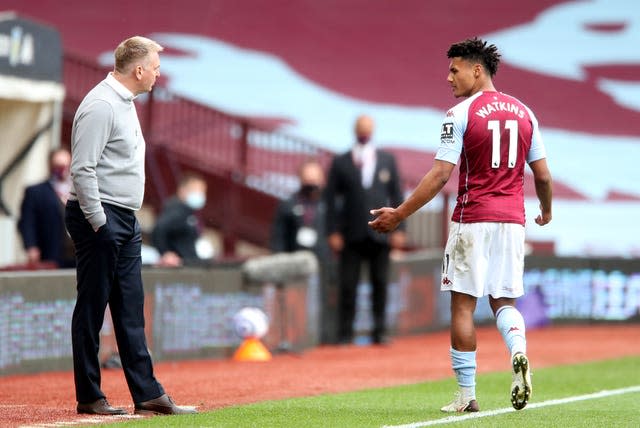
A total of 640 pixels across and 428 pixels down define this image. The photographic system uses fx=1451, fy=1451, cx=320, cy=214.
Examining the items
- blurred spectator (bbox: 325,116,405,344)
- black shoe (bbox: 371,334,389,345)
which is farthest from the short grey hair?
black shoe (bbox: 371,334,389,345)

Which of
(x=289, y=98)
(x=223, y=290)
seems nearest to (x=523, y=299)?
(x=223, y=290)

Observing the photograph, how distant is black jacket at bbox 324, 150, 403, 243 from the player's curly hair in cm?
694

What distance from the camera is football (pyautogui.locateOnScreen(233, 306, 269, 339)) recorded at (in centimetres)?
1381

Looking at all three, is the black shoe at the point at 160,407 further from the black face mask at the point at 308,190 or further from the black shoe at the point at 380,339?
the black shoe at the point at 380,339

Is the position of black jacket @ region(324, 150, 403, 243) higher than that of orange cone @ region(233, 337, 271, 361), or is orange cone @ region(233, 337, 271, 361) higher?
black jacket @ region(324, 150, 403, 243)

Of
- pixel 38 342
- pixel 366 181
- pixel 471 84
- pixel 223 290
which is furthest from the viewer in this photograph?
pixel 366 181

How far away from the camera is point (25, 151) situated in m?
17.3

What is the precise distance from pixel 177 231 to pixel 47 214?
1626 millimetres

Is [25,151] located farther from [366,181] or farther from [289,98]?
[289,98]

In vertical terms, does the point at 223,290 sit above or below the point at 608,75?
below

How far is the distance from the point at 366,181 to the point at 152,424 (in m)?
8.09

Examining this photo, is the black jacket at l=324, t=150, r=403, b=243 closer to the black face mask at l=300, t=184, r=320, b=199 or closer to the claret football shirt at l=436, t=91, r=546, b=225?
the black face mask at l=300, t=184, r=320, b=199

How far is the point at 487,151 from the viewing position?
840 cm

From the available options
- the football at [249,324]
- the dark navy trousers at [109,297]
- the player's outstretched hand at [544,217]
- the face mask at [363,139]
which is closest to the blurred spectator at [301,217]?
the face mask at [363,139]
